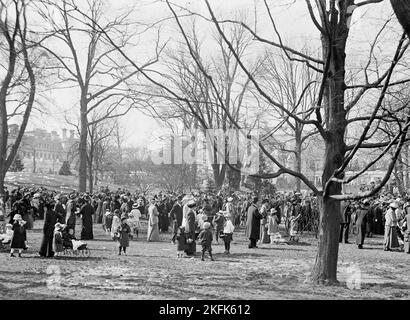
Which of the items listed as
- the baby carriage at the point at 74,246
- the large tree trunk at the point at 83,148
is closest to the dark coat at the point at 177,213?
the baby carriage at the point at 74,246

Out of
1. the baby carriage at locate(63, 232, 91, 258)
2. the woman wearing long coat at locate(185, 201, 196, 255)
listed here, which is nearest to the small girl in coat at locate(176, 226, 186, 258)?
the woman wearing long coat at locate(185, 201, 196, 255)

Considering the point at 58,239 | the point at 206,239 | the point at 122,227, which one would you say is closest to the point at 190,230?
the point at 206,239

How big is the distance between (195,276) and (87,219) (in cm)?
832

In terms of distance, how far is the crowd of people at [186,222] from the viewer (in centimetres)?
1427

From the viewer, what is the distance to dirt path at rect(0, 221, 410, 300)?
9.36 meters

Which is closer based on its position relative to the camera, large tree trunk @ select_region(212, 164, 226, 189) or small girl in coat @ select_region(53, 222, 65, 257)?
small girl in coat @ select_region(53, 222, 65, 257)

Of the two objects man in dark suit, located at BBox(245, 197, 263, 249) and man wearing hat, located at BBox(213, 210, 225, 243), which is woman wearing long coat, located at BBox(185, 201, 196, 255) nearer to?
man in dark suit, located at BBox(245, 197, 263, 249)

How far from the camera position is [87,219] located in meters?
18.6

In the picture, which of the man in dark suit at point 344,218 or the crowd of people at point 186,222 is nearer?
the crowd of people at point 186,222

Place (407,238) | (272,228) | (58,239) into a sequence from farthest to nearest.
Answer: (272,228), (407,238), (58,239)

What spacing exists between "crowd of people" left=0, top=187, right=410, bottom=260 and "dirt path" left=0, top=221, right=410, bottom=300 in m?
0.60

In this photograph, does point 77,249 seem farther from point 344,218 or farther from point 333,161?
point 344,218

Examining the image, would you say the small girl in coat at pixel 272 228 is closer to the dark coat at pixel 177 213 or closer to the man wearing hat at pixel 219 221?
the man wearing hat at pixel 219 221
